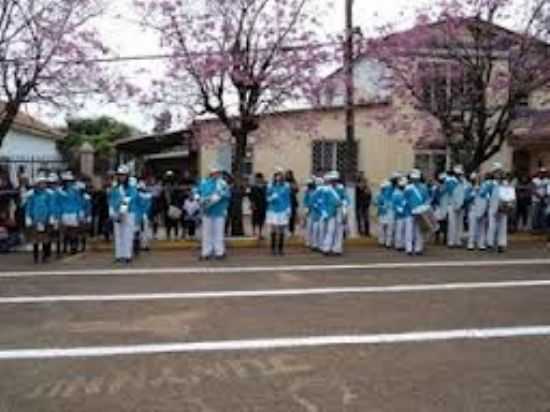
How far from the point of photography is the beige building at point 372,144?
3084 centimetres

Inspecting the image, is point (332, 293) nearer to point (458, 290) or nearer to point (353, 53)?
point (458, 290)

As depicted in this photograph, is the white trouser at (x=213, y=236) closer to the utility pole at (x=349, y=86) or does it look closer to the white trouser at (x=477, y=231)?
the utility pole at (x=349, y=86)

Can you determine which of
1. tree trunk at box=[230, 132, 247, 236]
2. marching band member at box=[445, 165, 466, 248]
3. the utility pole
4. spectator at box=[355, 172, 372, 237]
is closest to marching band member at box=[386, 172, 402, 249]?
marching band member at box=[445, 165, 466, 248]

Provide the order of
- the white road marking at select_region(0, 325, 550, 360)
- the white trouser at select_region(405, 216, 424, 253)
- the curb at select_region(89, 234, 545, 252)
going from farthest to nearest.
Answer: the curb at select_region(89, 234, 545, 252) → the white trouser at select_region(405, 216, 424, 253) → the white road marking at select_region(0, 325, 550, 360)

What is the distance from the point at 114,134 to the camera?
192ft

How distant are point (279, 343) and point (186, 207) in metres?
12.8

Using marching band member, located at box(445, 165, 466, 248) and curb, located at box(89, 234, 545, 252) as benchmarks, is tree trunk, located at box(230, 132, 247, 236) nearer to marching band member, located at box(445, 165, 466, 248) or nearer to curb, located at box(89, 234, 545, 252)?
curb, located at box(89, 234, 545, 252)

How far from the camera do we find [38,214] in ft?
65.6

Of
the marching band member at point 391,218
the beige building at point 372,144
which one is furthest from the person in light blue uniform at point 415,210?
the beige building at point 372,144

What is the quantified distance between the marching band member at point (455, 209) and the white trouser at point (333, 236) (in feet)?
10.1

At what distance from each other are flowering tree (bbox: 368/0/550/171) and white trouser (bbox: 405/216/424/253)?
17.9ft

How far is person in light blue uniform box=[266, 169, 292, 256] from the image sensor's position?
21.5 meters

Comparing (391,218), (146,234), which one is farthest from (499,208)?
(146,234)

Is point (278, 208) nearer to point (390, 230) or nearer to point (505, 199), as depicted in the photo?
point (390, 230)
